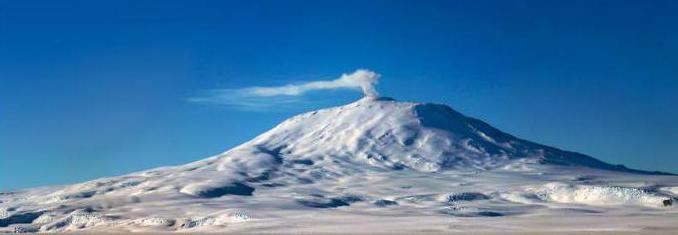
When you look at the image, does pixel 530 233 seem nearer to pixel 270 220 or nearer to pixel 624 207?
pixel 270 220

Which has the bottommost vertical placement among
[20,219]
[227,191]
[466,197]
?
[20,219]

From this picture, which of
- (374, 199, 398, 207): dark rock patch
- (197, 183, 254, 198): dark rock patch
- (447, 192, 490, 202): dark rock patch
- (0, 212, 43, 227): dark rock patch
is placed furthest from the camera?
(197, 183, 254, 198): dark rock patch

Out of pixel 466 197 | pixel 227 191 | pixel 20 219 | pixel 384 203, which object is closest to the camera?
pixel 20 219

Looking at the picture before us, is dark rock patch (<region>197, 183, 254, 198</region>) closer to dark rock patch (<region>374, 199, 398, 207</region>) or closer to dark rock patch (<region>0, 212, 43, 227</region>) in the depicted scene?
dark rock patch (<region>374, 199, 398, 207</region>)

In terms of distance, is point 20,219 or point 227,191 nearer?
point 20,219

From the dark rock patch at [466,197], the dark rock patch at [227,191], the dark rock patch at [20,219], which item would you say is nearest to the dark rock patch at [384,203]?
the dark rock patch at [466,197]

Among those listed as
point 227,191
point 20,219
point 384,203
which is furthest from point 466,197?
point 20,219

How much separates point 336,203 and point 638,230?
8039 cm

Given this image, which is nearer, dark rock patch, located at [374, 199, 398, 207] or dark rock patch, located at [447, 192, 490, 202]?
dark rock patch, located at [374, 199, 398, 207]

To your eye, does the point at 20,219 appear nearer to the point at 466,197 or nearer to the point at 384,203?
the point at 384,203

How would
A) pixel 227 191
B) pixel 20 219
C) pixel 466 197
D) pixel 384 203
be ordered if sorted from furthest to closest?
pixel 227 191
pixel 466 197
pixel 384 203
pixel 20 219

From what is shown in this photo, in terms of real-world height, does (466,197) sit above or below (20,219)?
above

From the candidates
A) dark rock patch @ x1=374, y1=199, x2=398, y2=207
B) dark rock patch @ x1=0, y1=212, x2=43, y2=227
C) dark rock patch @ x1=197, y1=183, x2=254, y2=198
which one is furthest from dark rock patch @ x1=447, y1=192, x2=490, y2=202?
dark rock patch @ x1=0, y1=212, x2=43, y2=227

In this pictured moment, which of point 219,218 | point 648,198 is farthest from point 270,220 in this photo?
point 648,198
